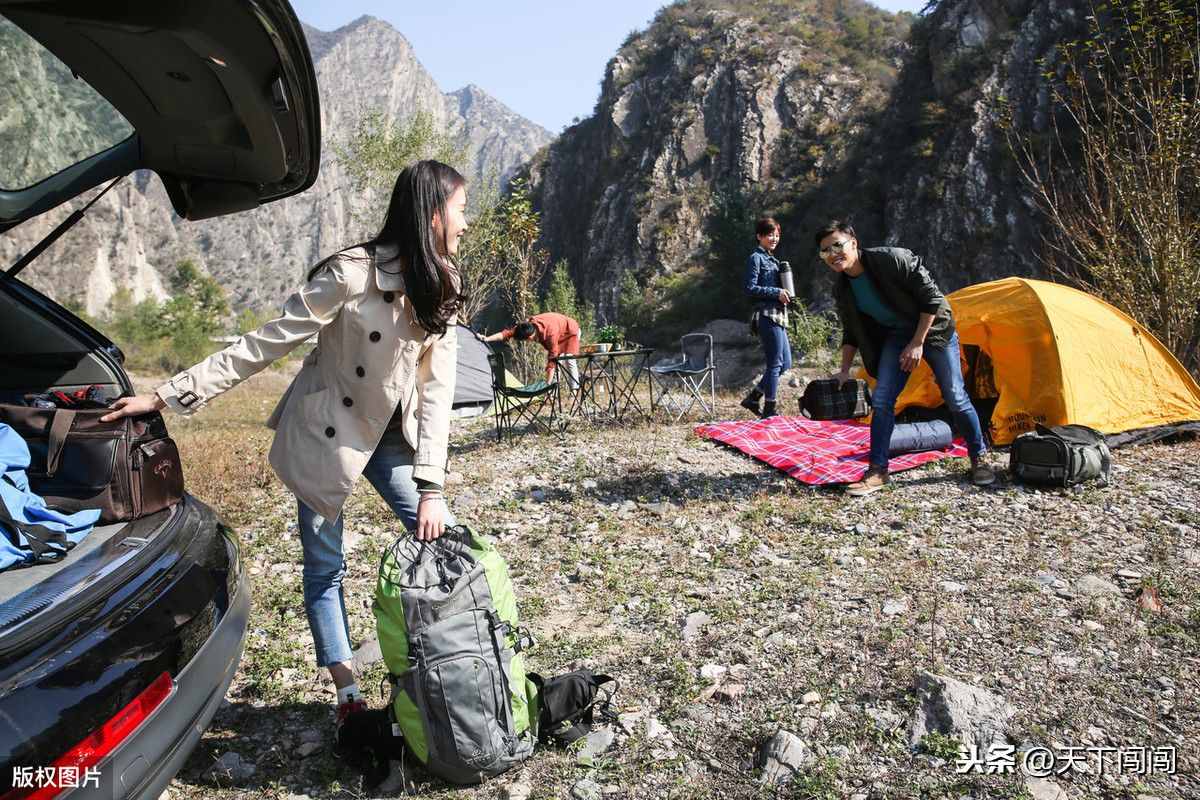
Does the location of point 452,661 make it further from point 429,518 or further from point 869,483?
point 869,483

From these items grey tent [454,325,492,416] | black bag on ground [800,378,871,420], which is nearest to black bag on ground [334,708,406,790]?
black bag on ground [800,378,871,420]

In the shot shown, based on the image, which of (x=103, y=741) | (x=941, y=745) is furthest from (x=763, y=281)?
(x=103, y=741)

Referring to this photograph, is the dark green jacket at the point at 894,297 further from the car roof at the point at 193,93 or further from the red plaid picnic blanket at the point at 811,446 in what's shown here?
the car roof at the point at 193,93

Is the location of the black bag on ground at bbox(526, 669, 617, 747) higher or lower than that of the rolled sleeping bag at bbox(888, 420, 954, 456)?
lower

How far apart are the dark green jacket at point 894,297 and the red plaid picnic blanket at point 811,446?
876 mm

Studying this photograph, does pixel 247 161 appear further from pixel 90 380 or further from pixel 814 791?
pixel 814 791

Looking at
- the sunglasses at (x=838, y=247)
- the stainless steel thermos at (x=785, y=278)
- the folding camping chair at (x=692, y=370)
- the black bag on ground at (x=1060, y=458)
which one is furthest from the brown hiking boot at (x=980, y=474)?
the folding camping chair at (x=692, y=370)

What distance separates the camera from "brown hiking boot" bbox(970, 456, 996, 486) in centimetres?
496

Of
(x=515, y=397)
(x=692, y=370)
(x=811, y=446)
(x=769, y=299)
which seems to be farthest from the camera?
(x=692, y=370)

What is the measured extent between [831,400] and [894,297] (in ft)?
4.74

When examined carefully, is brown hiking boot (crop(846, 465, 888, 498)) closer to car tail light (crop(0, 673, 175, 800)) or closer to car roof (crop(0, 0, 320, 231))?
car roof (crop(0, 0, 320, 231))

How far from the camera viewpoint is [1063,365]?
226 inches

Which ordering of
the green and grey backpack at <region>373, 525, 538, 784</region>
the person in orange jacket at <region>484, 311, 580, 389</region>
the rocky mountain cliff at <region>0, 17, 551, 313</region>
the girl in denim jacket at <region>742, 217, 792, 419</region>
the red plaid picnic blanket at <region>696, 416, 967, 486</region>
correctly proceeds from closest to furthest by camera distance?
the green and grey backpack at <region>373, 525, 538, 784</region>
the red plaid picnic blanket at <region>696, 416, 967, 486</region>
the girl in denim jacket at <region>742, 217, 792, 419</region>
the person in orange jacket at <region>484, 311, 580, 389</region>
the rocky mountain cliff at <region>0, 17, 551, 313</region>

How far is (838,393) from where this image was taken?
5902mm
